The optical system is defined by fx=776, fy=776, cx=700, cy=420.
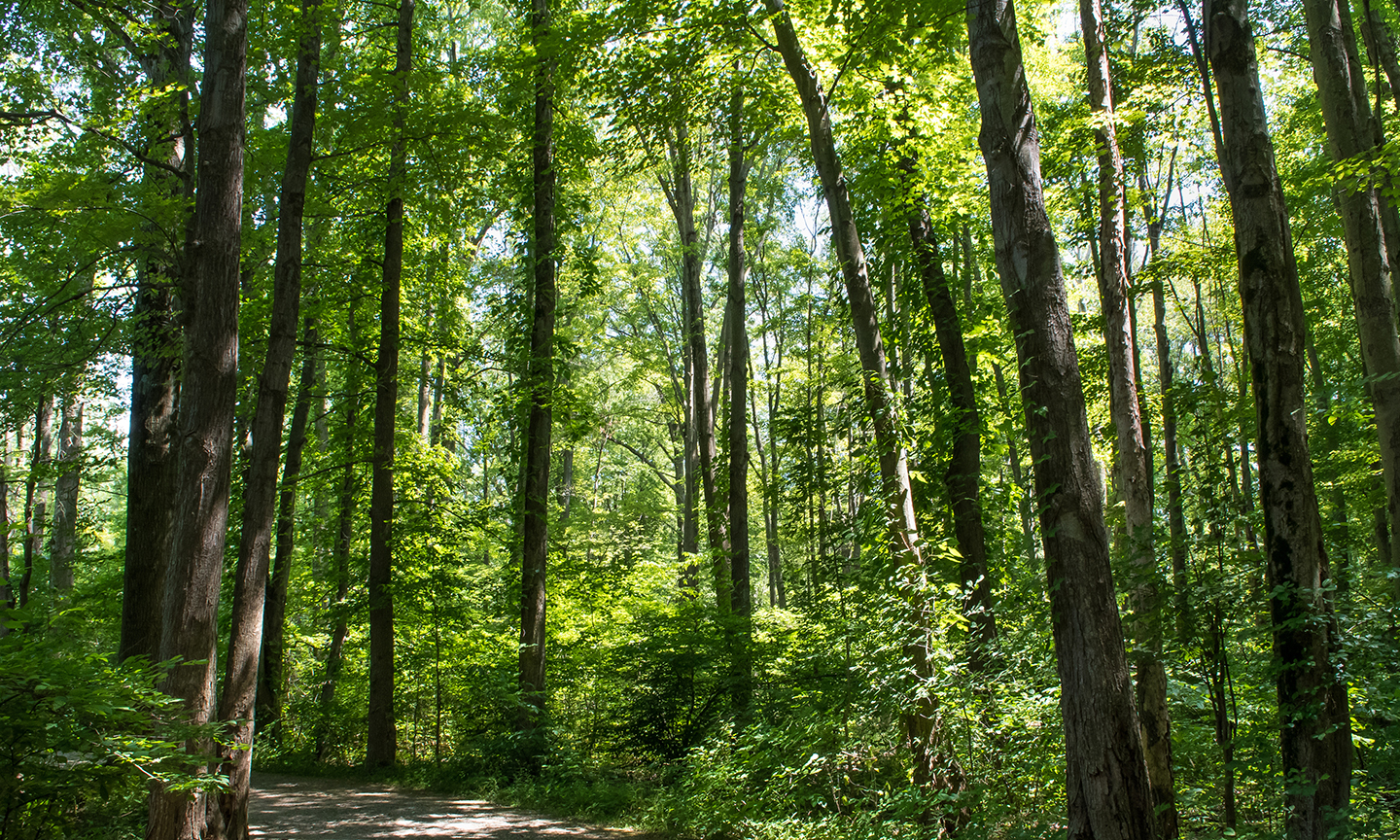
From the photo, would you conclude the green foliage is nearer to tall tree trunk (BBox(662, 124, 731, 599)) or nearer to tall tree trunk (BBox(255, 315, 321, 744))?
tall tree trunk (BBox(662, 124, 731, 599))

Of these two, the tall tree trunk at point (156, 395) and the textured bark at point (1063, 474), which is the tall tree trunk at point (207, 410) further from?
the textured bark at point (1063, 474)

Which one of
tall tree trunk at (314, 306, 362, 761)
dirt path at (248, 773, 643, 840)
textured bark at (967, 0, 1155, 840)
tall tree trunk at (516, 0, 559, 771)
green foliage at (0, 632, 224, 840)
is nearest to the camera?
textured bark at (967, 0, 1155, 840)

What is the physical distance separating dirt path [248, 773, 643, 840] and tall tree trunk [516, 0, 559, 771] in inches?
59.4

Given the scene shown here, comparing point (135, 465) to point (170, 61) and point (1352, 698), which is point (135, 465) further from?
point (1352, 698)

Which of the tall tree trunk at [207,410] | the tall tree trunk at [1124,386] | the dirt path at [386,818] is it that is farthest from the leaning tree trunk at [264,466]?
the tall tree trunk at [1124,386]

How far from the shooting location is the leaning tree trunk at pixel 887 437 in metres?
6.32

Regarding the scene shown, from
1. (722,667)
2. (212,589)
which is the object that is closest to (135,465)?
(212,589)

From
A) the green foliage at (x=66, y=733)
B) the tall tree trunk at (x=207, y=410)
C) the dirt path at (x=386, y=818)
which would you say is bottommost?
the dirt path at (x=386, y=818)

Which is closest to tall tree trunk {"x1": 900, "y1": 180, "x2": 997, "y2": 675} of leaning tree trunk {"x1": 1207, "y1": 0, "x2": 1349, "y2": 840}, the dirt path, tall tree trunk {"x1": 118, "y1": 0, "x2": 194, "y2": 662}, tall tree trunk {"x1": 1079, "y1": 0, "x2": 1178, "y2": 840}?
tall tree trunk {"x1": 1079, "y1": 0, "x2": 1178, "y2": 840}

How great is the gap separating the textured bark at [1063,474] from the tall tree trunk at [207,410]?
563 centimetres

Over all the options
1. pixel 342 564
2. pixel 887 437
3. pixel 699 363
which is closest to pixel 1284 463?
pixel 887 437

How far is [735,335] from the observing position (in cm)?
1352

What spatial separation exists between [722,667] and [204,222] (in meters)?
8.00

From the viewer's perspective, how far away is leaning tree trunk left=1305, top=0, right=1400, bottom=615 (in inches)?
236
